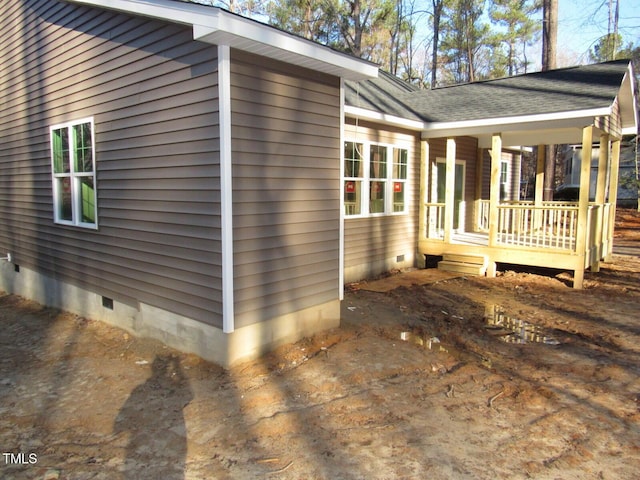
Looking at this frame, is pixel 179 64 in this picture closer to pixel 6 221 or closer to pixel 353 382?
pixel 353 382

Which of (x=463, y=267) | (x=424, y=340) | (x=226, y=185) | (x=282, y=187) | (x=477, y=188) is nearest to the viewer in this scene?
(x=226, y=185)

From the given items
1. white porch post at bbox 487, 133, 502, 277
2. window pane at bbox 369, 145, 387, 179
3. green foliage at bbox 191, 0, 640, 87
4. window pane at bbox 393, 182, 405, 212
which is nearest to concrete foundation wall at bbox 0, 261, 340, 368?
window pane at bbox 369, 145, 387, 179

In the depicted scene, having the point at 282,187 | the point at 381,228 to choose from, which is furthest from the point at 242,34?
the point at 381,228

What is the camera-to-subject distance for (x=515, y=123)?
8578mm

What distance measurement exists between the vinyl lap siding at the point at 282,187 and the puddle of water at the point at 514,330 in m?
2.12

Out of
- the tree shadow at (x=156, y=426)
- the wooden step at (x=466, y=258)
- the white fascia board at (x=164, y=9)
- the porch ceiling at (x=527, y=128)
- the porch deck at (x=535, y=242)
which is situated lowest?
the tree shadow at (x=156, y=426)

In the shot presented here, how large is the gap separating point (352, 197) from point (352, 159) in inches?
26.4

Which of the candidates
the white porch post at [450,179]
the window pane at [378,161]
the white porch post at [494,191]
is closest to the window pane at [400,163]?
the window pane at [378,161]

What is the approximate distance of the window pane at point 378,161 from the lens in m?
8.78

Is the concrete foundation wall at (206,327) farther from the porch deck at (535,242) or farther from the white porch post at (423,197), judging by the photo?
the white porch post at (423,197)

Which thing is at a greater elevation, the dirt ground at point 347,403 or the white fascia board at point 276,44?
the white fascia board at point 276,44

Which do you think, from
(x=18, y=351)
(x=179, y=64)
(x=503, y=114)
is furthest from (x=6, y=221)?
(x=503, y=114)

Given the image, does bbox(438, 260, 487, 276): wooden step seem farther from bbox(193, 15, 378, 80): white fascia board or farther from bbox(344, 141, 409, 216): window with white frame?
bbox(193, 15, 378, 80): white fascia board

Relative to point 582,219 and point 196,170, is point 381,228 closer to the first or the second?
point 582,219
